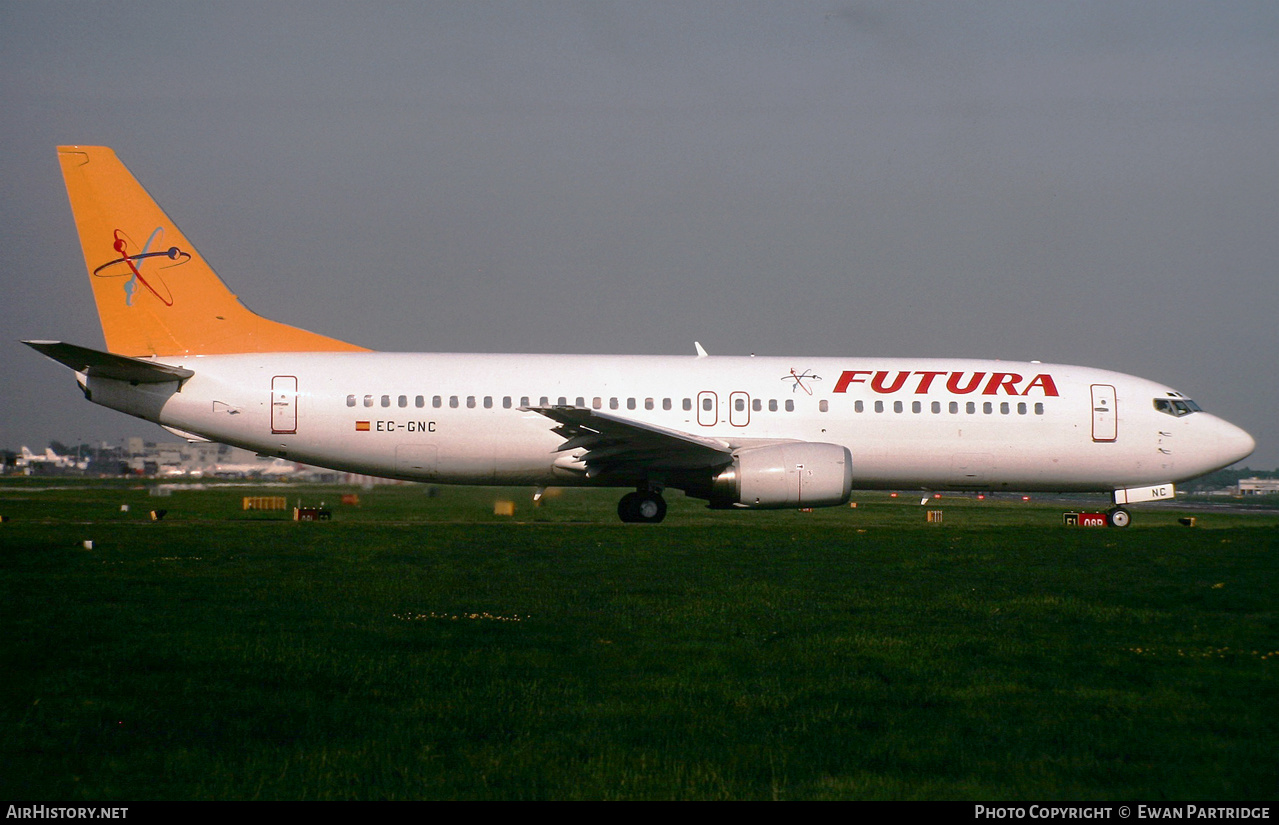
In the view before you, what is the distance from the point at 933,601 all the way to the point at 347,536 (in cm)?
962

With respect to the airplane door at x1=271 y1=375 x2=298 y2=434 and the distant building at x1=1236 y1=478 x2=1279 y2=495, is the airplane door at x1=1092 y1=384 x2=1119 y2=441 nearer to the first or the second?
the airplane door at x1=271 y1=375 x2=298 y2=434

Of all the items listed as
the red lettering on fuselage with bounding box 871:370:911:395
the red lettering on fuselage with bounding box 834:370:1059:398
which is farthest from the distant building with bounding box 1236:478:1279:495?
the red lettering on fuselage with bounding box 871:370:911:395

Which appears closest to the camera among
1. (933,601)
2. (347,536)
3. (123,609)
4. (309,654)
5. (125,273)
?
(309,654)

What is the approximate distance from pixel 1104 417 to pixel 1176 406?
1.88 m

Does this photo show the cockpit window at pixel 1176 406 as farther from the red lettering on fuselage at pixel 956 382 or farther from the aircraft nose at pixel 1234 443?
the red lettering on fuselage at pixel 956 382

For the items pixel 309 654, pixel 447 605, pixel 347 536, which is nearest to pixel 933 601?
pixel 447 605

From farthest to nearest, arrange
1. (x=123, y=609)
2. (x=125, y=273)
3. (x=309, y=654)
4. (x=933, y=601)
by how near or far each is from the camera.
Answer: (x=125, y=273) → (x=933, y=601) → (x=123, y=609) → (x=309, y=654)

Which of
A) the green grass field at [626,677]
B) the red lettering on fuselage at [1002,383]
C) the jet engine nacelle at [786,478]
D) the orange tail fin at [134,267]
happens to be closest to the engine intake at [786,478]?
the jet engine nacelle at [786,478]

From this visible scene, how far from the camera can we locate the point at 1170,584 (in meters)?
12.1

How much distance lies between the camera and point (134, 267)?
2192cm

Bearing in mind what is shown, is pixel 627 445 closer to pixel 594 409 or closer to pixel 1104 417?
pixel 594 409

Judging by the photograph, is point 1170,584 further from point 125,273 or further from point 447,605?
point 125,273

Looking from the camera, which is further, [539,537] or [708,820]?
[539,537]

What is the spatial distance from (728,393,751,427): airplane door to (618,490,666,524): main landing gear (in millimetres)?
2113
